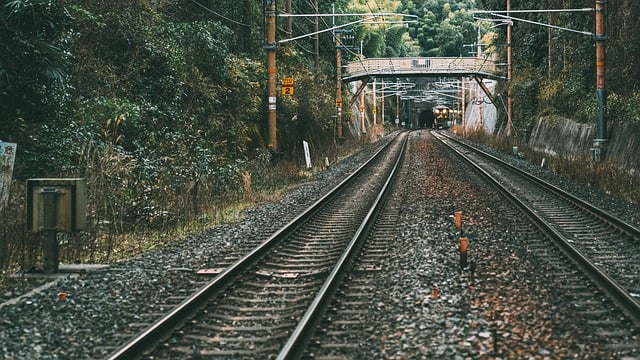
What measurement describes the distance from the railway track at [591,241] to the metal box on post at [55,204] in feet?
19.6

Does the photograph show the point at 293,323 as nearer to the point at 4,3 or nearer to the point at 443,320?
the point at 443,320

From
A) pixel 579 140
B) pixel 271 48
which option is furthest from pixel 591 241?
pixel 579 140

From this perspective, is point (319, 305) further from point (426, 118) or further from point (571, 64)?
point (426, 118)

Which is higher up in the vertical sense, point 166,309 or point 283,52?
point 283,52

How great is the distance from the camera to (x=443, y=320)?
23.9 feet

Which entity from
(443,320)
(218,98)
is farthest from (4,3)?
(218,98)

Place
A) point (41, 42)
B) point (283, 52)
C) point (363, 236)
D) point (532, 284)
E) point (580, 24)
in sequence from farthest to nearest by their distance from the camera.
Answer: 1. point (283, 52)
2. point (580, 24)
3. point (41, 42)
4. point (363, 236)
5. point (532, 284)

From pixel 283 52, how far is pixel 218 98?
11603 mm

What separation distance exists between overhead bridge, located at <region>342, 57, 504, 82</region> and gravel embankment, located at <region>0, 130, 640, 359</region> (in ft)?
136

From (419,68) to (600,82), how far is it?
30882 millimetres

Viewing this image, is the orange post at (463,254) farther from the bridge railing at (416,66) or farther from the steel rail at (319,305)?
the bridge railing at (416,66)

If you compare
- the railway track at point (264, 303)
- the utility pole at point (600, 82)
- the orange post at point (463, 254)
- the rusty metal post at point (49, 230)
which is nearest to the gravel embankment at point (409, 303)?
the orange post at point (463, 254)

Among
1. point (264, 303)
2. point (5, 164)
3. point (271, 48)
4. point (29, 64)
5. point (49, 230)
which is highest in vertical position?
point (271, 48)

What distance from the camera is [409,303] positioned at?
8016 millimetres
